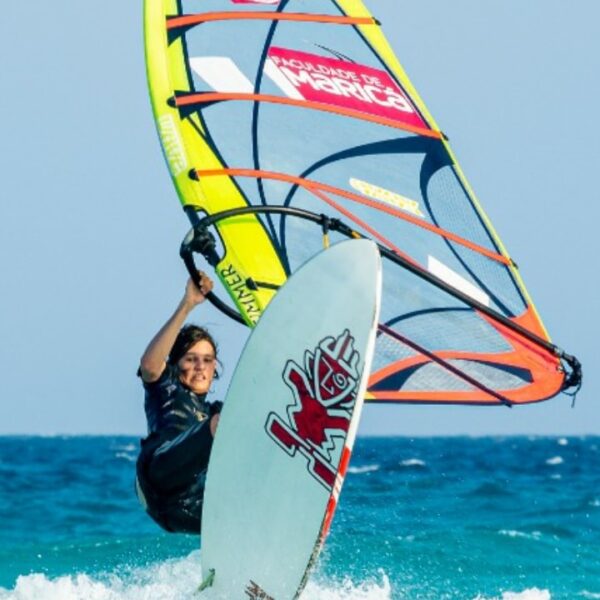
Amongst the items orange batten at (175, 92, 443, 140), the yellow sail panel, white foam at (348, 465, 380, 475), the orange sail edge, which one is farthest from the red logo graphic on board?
white foam at (348, 465, 380, 475)

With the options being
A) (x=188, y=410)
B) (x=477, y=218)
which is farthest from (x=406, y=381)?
(x=188, y=410)

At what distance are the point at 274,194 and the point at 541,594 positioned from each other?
12.2 feet

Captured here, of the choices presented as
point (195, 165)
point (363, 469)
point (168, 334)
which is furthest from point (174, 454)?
point (363, 469)

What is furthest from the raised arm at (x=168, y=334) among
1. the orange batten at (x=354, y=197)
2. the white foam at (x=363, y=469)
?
the white foam at (x=363, y=469)

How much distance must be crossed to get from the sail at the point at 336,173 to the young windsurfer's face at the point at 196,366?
0.94 m

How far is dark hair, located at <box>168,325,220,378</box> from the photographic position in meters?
6.31

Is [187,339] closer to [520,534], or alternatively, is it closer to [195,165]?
[195,165]

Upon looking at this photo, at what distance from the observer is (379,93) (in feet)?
25.3

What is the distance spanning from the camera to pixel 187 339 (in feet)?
20.7

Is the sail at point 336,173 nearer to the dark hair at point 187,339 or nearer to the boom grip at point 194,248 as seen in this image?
the dark hair at point 187,339

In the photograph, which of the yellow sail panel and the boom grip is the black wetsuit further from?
the yellow sail panel

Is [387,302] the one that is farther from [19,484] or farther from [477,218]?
[19,484]

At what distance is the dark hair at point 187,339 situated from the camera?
6.31 m

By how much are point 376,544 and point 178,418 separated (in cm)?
639
